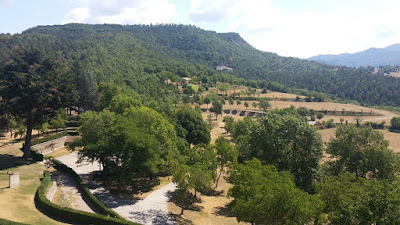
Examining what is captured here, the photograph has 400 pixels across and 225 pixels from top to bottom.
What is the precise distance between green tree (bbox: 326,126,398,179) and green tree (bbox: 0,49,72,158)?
51.2m

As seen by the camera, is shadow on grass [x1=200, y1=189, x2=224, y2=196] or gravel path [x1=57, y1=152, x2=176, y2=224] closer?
gravel path [x1=57, y1=152, x2=176, y2=224]

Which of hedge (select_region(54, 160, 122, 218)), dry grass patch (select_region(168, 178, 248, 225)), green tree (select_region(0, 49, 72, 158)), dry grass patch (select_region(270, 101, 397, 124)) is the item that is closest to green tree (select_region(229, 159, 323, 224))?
dry grass patch (select_region(168, 178, 248, 225))

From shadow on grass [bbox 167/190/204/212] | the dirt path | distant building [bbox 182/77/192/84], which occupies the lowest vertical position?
shadow on grass [bbox 167/190/204/212]

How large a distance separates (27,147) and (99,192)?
19458 mm

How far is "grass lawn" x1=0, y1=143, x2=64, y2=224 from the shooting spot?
2725 centimetres

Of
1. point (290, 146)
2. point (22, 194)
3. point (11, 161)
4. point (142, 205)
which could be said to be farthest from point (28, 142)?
point (290, 146)

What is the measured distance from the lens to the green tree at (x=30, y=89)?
46.5 meters

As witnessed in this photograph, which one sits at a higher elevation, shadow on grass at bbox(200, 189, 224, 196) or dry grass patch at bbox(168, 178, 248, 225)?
dry grass patch at bbox(168, 178, 248, 225)

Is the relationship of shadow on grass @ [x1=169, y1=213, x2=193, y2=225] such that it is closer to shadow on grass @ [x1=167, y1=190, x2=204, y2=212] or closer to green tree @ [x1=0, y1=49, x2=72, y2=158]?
shadow on grass @ [x1=167, y1=190, x2=204, y2=212]

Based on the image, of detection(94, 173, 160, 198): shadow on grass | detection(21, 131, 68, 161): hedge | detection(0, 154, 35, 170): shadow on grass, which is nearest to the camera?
detection(94, 173, 160, 198): shadow on grass

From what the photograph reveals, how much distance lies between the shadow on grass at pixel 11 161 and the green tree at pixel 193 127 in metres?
29.6

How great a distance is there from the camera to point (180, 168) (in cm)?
3447

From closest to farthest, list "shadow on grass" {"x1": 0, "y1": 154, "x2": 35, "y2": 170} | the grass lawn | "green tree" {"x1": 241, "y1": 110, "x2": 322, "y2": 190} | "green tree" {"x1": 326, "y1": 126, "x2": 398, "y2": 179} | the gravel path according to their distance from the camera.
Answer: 1. the grass lawn
2. the gravel path
3. "green tree" {"x1": 241, "y1": 110, "x2": 322, "y2": 190}
4. "shadow on grass" {"x1": 0, "y1": 154, "x2": 35, "y2": 170}
5. "green tree" {"x1": 326, "y1": 126, "x2": 398, "y2": 179}

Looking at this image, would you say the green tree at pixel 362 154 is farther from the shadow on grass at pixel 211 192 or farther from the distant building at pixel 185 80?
the distant building at pixel 185 80
